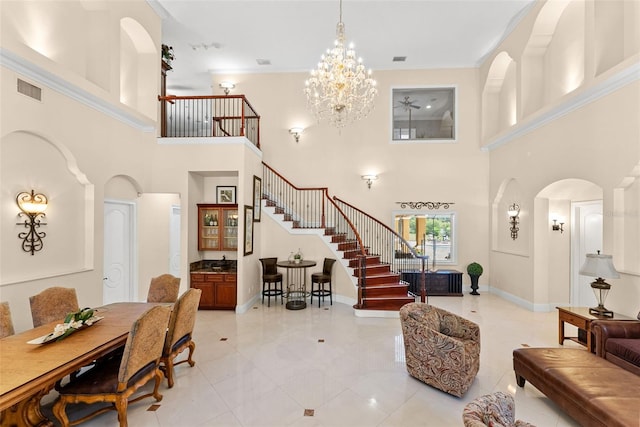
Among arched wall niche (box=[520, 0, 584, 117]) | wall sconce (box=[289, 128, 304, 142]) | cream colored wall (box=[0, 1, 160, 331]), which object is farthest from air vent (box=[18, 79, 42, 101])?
arched wall niche (box=[520, 0, 584, 117])

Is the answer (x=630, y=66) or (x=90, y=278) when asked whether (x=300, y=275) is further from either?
(x=630, y=66)

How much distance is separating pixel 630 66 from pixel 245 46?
25.4 ft

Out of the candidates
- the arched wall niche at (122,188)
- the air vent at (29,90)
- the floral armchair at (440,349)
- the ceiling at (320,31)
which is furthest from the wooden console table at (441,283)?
the air vent at (29,90)

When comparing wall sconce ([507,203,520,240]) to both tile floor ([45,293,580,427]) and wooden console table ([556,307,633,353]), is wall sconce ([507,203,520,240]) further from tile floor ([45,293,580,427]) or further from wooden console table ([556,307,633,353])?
wooden console table ([556,307,633,353])

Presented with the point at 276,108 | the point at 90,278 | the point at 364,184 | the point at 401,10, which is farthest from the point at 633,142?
the point at 90,278

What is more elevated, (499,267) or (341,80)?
(341,80)

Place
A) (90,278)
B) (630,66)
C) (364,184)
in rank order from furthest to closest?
(364,184) < (90,278) < (630,66)

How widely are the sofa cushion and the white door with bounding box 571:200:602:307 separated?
3106mm

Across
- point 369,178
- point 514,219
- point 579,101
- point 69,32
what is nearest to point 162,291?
point 69,32

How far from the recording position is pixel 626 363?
136 inches

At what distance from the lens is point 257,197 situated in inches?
297

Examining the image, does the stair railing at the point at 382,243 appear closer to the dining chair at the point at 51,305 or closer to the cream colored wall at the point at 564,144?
the cream colored wall at the point at 564,144

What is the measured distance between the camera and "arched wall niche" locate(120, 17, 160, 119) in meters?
6.48

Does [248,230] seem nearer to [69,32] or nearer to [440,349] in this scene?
[69,32]
